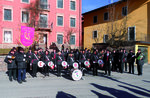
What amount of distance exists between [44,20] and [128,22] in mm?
15582

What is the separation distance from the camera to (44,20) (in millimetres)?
27891

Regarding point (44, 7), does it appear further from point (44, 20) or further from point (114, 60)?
point (114, 60)

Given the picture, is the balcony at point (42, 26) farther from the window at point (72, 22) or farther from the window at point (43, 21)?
the window at point (72, 22)

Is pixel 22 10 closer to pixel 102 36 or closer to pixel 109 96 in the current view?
pixel 102 36

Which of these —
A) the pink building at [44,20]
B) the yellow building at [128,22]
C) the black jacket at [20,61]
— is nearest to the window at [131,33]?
the yellow building at [128,22]

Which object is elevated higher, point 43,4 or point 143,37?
point 43,4

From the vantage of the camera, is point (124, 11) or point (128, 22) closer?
point (128, 22)

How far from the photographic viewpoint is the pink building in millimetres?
25469

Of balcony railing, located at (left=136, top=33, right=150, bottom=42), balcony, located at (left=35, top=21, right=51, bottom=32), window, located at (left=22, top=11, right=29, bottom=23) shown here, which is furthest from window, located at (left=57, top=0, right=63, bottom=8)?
balcony railing, located at (left=136, top=33, right=150, bottom=42)

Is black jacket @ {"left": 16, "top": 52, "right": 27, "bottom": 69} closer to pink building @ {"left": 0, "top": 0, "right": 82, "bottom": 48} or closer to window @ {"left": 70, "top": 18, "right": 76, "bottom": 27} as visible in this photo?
pink building @ {"left": 0, "top": 0, "right": 82, "bottom": 48}

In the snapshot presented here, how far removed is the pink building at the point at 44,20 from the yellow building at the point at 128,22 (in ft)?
14.9

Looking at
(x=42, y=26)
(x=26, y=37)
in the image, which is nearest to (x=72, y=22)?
(x=42, y=26)

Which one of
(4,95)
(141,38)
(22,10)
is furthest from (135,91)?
(22,10)

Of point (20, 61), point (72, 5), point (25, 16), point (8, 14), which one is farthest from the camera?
point (72, 5)
